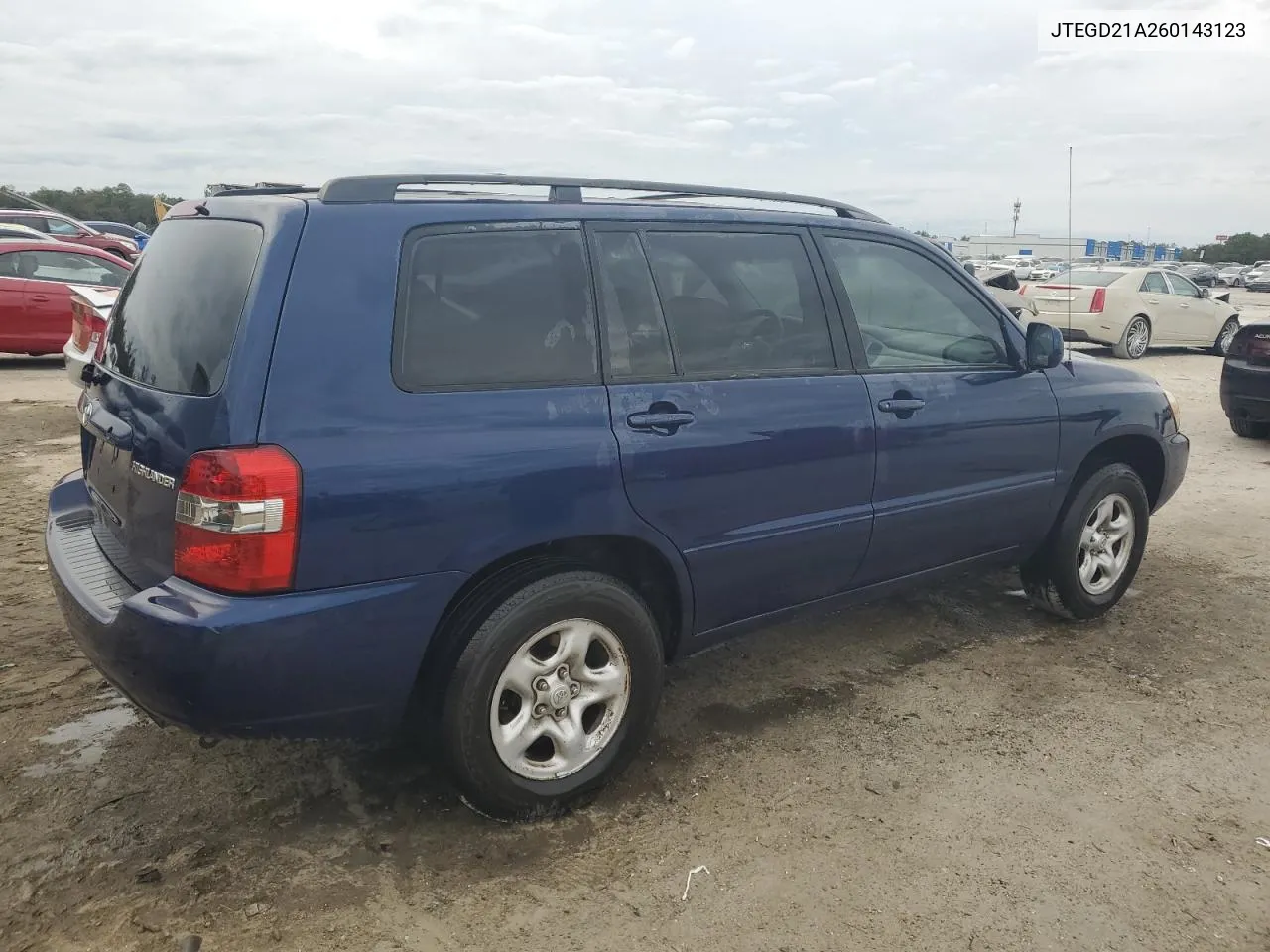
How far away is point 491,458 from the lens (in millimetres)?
2668

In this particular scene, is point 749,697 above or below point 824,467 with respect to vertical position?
below

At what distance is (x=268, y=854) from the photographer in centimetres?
273

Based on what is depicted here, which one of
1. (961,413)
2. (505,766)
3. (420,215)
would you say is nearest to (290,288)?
(420,215)

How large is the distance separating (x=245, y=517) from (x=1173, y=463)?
4.25 metres

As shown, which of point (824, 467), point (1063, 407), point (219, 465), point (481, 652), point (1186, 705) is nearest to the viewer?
point (219, 465)

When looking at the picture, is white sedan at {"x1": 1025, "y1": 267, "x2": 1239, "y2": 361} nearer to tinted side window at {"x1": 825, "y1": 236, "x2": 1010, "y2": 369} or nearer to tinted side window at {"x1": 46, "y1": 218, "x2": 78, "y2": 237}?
tinted side window at {"x1": 825, "y1": 236, "x2": 1010, "y2": 369}

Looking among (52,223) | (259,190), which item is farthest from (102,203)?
(259,190)

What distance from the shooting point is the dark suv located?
245cm

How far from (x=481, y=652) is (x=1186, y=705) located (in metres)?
2.75

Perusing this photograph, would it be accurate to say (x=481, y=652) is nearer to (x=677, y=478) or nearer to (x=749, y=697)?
(x=677, y=478)

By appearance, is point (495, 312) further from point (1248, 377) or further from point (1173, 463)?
point (1248, 377)

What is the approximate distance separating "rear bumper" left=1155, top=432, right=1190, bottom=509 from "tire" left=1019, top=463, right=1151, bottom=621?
0.12 metres

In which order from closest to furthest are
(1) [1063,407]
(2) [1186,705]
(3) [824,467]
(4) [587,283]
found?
1. (4) [587,283]
2. (3) [824,467]
3. (2) [1186,705]
4. (1) [1063,407]

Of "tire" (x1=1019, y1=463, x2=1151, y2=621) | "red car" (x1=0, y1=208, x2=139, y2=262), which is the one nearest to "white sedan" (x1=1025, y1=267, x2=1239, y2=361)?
"tire" (x1=1019, y1=463, x2=1151, y2=621)
